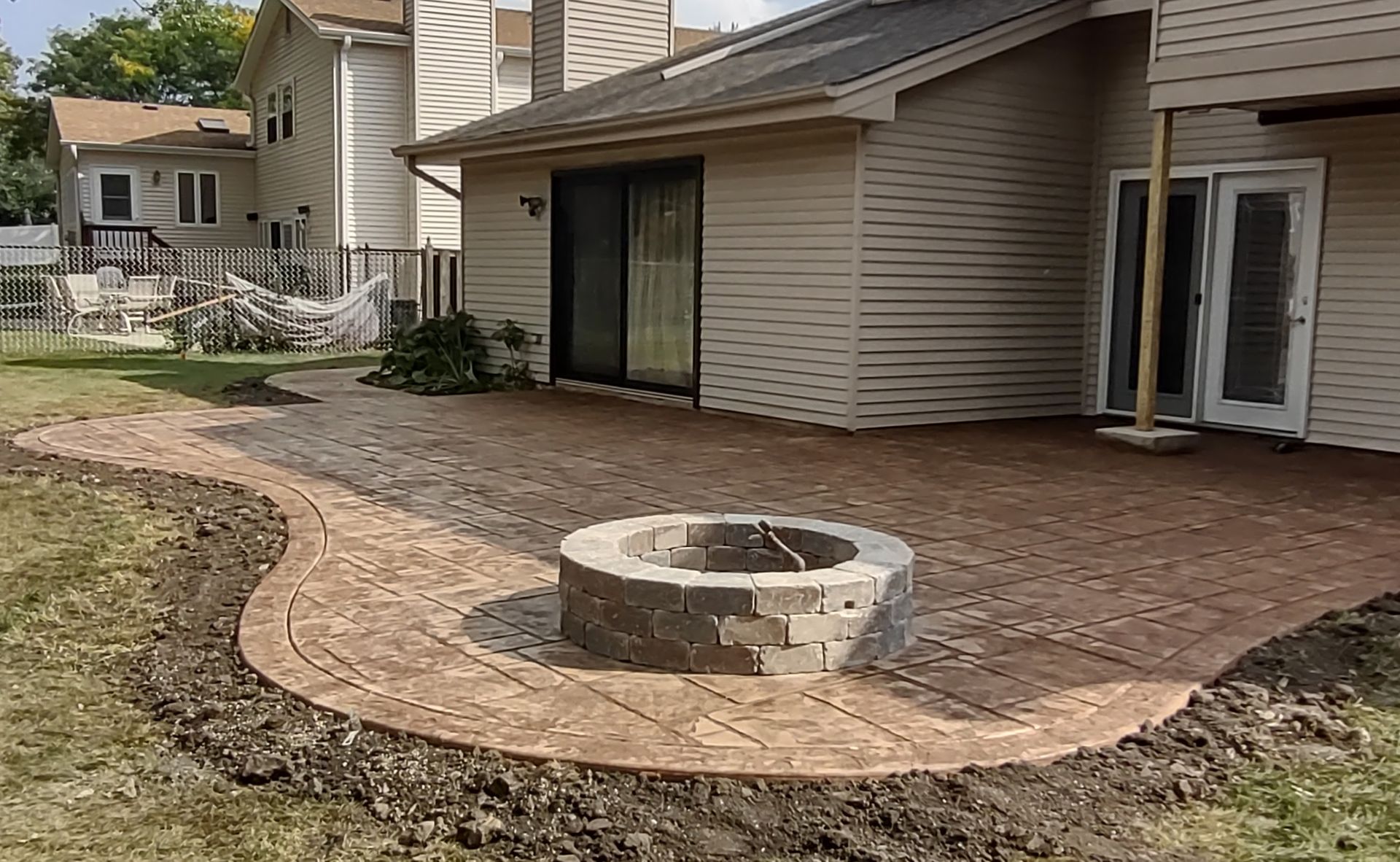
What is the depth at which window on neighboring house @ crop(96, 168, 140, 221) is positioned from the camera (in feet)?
84.1

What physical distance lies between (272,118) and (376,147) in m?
5.06

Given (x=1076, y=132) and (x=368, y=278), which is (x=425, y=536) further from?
(x=368, y=278)

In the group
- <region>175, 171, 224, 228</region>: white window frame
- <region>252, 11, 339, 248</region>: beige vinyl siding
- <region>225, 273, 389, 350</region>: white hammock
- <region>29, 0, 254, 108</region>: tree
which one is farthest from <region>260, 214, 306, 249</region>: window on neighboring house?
<region>29, 0, 254, 108</region>: tree

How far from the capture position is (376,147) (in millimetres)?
20578

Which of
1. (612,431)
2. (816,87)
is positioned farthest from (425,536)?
(816,87)

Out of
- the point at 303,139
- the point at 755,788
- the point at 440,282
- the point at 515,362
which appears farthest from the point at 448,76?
the point at 755,788

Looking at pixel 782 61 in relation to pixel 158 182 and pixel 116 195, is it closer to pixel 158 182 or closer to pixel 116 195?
pixel 158 182

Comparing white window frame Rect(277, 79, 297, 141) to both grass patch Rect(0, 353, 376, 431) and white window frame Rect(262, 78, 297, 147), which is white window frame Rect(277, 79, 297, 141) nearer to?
white window frame Rect(262, 78, 297, 147)

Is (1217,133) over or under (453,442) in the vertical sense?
over

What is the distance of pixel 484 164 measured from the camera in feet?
42.6

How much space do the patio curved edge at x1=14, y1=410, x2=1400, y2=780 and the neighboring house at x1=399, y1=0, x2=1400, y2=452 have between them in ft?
15.6

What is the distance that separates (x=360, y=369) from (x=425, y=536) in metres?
9.07

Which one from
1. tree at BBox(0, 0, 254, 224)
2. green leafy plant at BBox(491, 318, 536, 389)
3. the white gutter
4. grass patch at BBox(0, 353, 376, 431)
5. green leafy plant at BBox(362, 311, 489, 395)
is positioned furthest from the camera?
tree at BBox(0, 0, 254, 224)

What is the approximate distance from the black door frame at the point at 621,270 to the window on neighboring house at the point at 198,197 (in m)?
16.5
